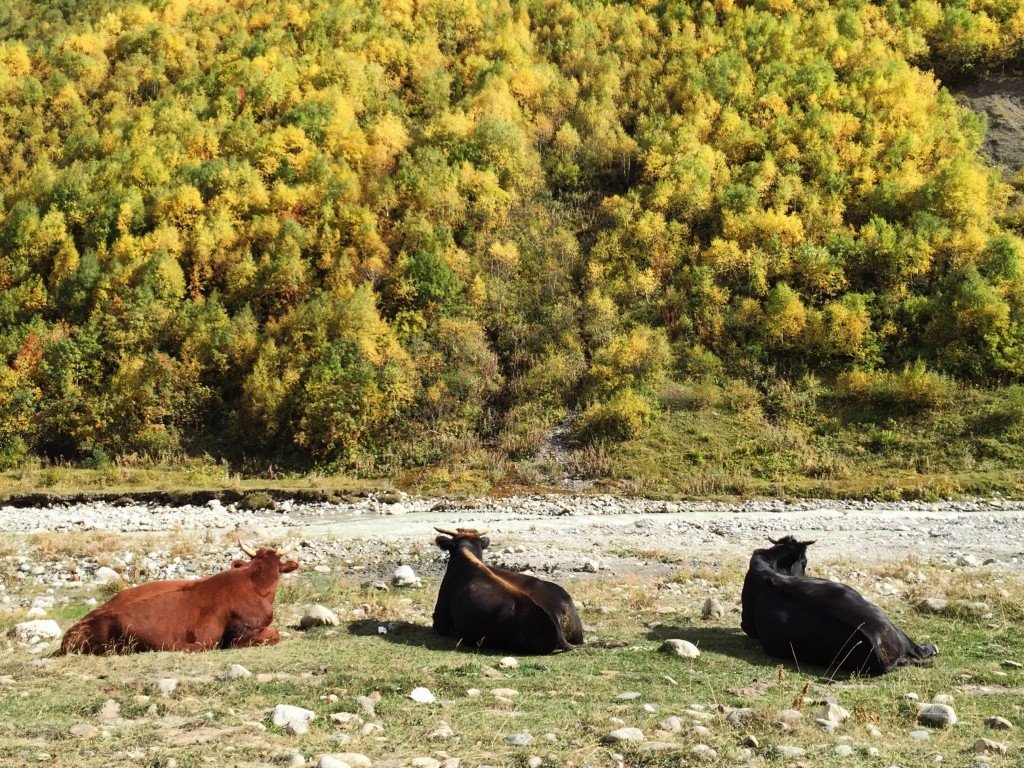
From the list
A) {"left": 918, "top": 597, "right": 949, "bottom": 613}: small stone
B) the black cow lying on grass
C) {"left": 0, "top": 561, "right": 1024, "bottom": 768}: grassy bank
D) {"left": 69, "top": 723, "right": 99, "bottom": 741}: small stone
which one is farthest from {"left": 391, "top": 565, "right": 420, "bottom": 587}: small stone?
{"left": 69, "top": 723, "right": 99, "bottom": 741}: small stone

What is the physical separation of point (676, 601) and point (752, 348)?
1190 inches

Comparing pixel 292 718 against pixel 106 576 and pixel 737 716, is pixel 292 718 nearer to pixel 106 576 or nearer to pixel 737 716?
pixel 737 716

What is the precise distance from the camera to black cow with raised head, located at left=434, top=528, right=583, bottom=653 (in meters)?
9.76

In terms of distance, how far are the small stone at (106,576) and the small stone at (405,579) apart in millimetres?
4923

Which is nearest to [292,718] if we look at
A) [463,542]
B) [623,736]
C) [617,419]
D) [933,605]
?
[623,736]

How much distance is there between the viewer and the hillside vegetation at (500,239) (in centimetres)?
4006

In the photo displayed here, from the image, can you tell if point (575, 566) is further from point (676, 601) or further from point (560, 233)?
point (560, 233)

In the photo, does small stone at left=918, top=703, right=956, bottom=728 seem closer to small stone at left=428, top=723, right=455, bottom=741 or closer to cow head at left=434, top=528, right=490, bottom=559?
small stone at left=428, top=723, right=455, bottom=741

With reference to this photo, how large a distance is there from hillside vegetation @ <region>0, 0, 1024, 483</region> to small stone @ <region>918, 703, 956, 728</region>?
29.4 metres

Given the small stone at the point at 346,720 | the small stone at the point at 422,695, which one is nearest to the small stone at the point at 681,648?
the small stone at the point at 422,695

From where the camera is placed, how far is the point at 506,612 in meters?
9.99

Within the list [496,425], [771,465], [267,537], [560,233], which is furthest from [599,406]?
[267,537]

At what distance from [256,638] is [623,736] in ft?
18.0

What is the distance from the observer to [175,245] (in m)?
49.1
